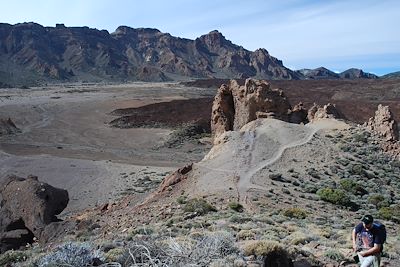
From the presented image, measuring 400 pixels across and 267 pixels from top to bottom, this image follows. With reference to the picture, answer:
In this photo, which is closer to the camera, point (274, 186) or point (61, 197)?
point (274, 186)

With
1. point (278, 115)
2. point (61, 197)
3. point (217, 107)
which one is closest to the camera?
point (61, 197)

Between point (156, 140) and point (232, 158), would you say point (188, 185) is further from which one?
point (156, 140)

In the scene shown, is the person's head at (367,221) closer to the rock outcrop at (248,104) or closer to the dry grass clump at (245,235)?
the dry grass clump at (245,235)

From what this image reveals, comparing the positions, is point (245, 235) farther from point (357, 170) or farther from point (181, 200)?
point (357, 170)

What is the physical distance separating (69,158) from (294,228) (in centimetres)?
2944

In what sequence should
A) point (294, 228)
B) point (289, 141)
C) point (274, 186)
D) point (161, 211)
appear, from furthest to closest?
point (289, 141) → point (274, 186) → point (161, 211) → point (294, 228)

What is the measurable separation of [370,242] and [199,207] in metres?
8.65

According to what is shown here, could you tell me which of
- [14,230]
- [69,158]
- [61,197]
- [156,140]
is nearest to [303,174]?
[61,197]

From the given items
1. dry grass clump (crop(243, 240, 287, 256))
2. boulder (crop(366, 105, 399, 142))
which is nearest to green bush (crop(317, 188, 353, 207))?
boulder (crop(366, 105, 399, 142))

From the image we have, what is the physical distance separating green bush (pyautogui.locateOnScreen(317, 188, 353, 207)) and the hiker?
10713mm

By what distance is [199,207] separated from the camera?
16.8 meters

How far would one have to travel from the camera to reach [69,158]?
40281 mm

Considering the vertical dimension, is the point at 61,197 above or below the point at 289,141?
below

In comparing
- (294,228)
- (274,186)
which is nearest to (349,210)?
(274,186)
